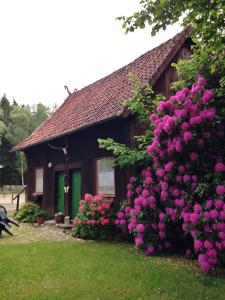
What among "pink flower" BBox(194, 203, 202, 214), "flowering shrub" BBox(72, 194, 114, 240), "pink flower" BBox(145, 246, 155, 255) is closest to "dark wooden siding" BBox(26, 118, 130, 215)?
"flowering shrub" BBox(72, 194, 114, 240)

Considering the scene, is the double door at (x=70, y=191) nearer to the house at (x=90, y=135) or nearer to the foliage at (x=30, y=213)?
the house at (x=90, y=135)

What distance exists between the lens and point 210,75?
7.39 metres

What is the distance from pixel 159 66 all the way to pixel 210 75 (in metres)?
3.69

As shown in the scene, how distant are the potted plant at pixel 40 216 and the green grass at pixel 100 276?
18.8 ft

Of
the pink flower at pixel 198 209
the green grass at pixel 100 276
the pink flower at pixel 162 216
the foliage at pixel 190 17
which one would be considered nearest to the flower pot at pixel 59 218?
the green grass at pixel 100 276

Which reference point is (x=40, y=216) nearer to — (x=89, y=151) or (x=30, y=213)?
(x=30, y=213)

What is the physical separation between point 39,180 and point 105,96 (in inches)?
225

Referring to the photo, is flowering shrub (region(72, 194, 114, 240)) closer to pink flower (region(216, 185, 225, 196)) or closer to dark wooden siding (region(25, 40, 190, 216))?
dark wooden siding (region(25, 40, 190, 216))

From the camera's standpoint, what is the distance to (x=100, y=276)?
5.90 m

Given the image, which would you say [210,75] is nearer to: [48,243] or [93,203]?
[93,203]

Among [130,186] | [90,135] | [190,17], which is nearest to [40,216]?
[90,135]

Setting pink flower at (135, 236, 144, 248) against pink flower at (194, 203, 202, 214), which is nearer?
pink flower at (194, 203, 202, 214)

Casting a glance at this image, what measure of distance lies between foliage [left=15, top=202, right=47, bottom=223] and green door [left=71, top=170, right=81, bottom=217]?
2.25 metres

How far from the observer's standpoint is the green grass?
498cm
